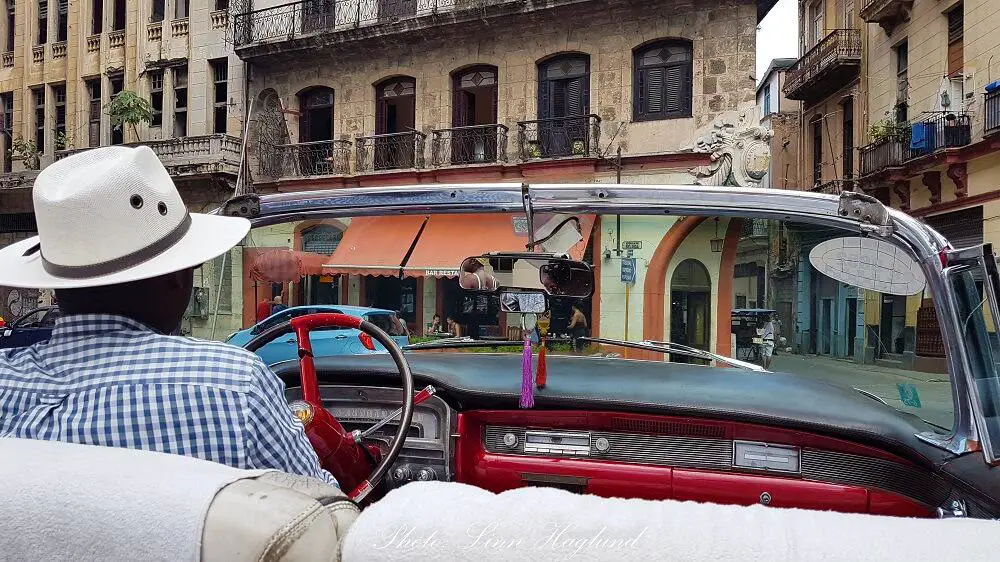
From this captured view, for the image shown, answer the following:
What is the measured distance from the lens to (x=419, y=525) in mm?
900

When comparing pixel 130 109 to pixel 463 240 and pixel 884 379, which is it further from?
pixel 884 379

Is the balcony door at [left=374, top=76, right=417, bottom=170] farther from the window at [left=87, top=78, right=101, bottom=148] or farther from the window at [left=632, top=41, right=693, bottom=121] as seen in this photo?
the window at [left=87, top=78, right=101, bottom=148]

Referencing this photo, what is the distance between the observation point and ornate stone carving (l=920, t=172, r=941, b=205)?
18094 mm

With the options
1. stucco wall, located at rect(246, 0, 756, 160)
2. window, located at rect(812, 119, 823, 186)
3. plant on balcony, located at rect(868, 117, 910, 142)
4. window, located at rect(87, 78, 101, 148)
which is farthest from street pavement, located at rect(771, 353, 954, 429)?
window, located at rect(87, 78, 101, 148)

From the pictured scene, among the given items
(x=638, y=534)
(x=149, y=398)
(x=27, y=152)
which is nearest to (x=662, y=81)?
(x=149, y=398)

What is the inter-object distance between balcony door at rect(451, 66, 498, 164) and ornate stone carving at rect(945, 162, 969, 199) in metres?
11.0

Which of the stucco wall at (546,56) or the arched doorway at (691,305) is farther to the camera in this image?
the stucco wall at (546,56)

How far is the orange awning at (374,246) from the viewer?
2.82 meters

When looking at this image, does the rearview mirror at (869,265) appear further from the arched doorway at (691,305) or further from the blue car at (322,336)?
the blue car at (322,336)

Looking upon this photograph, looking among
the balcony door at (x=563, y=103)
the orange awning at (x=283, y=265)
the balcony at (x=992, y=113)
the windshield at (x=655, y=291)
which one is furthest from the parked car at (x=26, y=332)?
the balcony at (x=992, y=113)

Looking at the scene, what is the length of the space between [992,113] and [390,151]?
45.9 ft

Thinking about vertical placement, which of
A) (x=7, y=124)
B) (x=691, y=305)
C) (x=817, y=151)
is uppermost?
(x=7, y=124)

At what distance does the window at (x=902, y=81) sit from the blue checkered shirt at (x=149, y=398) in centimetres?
2185

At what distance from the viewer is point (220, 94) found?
21797 mm
